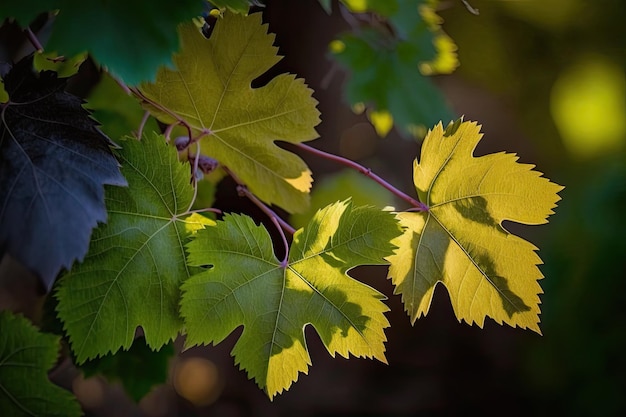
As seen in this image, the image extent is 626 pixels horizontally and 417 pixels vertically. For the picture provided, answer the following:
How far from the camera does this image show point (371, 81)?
1.06 m

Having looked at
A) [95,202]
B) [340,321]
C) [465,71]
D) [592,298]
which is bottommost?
[592,298]

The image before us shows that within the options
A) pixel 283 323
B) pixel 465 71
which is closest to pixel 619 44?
pixel 465 71

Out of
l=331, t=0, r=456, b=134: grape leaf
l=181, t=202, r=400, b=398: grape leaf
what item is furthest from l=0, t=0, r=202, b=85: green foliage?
l=331, t=0, r=456, b=134: grape leaf

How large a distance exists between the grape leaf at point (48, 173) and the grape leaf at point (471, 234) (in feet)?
0.75

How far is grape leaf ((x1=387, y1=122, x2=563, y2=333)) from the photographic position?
0.46 m

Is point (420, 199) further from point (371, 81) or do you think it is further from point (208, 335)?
point (371, 81)

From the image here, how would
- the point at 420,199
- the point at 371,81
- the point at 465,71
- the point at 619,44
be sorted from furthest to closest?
the point at 465,71 < the point at 619,44 < the point at 371,81 < the point at 420,199

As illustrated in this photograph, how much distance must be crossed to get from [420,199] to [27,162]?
29cm

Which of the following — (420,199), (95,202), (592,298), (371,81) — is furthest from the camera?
(592,298)

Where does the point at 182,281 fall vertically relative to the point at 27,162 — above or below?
below

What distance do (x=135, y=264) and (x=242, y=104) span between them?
0.16 meters

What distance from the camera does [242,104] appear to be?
19.1 inches

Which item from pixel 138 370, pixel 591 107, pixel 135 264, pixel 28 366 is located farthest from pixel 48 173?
pixel 591 107

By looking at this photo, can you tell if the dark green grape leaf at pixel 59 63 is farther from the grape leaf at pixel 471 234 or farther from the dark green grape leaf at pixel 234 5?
the grape leaf at pixel 471 234
